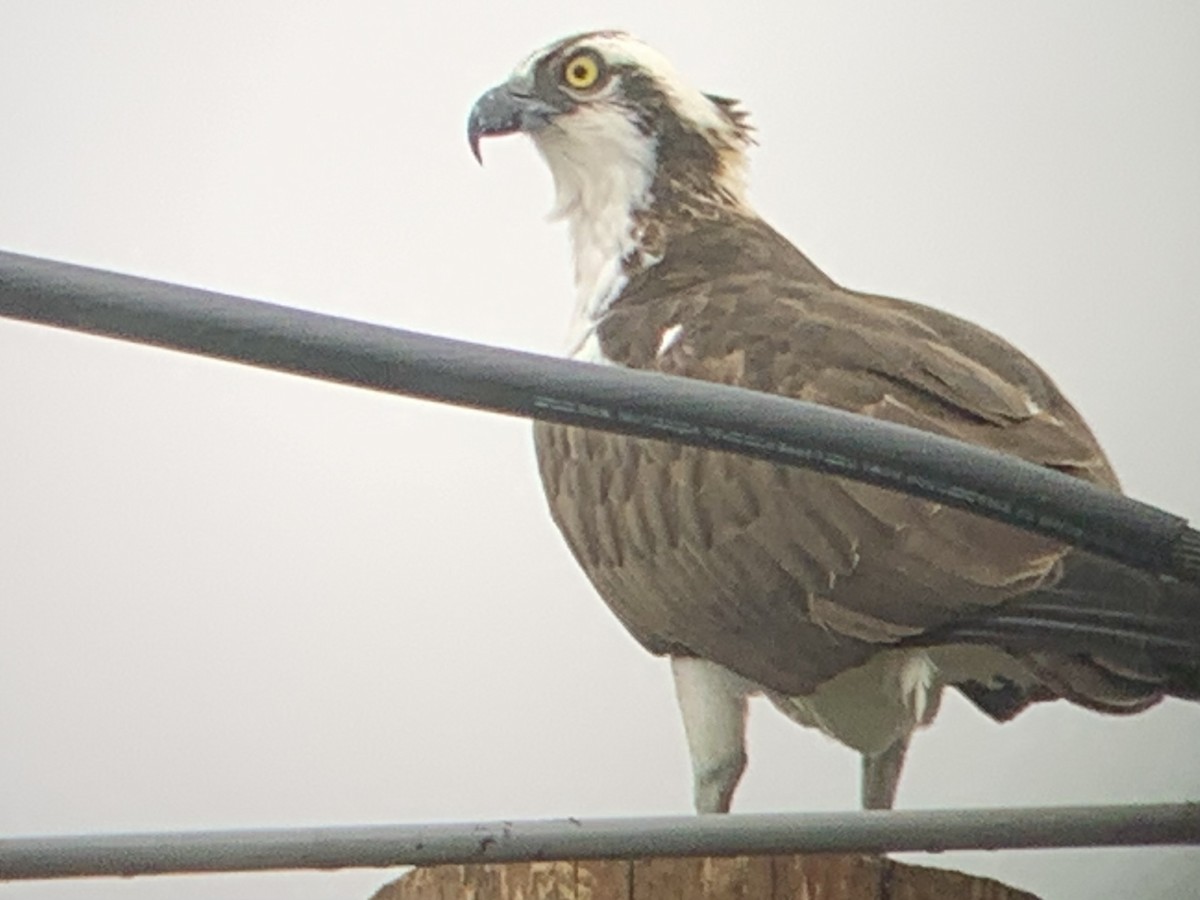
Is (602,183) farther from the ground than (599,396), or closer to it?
farther from the ground

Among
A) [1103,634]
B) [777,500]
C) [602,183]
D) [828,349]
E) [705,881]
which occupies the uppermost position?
[602,183]

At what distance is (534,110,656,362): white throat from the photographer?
160 cm

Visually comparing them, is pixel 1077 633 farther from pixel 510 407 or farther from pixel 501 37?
pixel 501 37

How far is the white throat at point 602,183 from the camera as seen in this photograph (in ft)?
5.25

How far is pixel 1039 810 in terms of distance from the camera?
0.96 meters

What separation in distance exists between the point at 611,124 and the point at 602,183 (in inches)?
2.4

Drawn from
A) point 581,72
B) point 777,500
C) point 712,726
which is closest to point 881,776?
point 712,726

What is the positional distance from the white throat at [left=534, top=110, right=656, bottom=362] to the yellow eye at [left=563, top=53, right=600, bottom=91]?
0.10 feet

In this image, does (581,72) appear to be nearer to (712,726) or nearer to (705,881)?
(712,726)

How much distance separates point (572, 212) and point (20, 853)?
0.91 meters

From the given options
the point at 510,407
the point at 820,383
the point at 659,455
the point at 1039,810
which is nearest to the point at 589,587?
the point at 659,455

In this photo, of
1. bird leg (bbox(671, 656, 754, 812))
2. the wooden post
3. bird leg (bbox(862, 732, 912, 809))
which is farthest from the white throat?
the wooden post

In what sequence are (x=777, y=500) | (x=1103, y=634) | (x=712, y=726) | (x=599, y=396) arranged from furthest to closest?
(x=712, y=726)
(x=777, y=500)
(x=1103, y=634)
(x=599, y=396)

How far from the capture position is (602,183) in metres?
1.62
